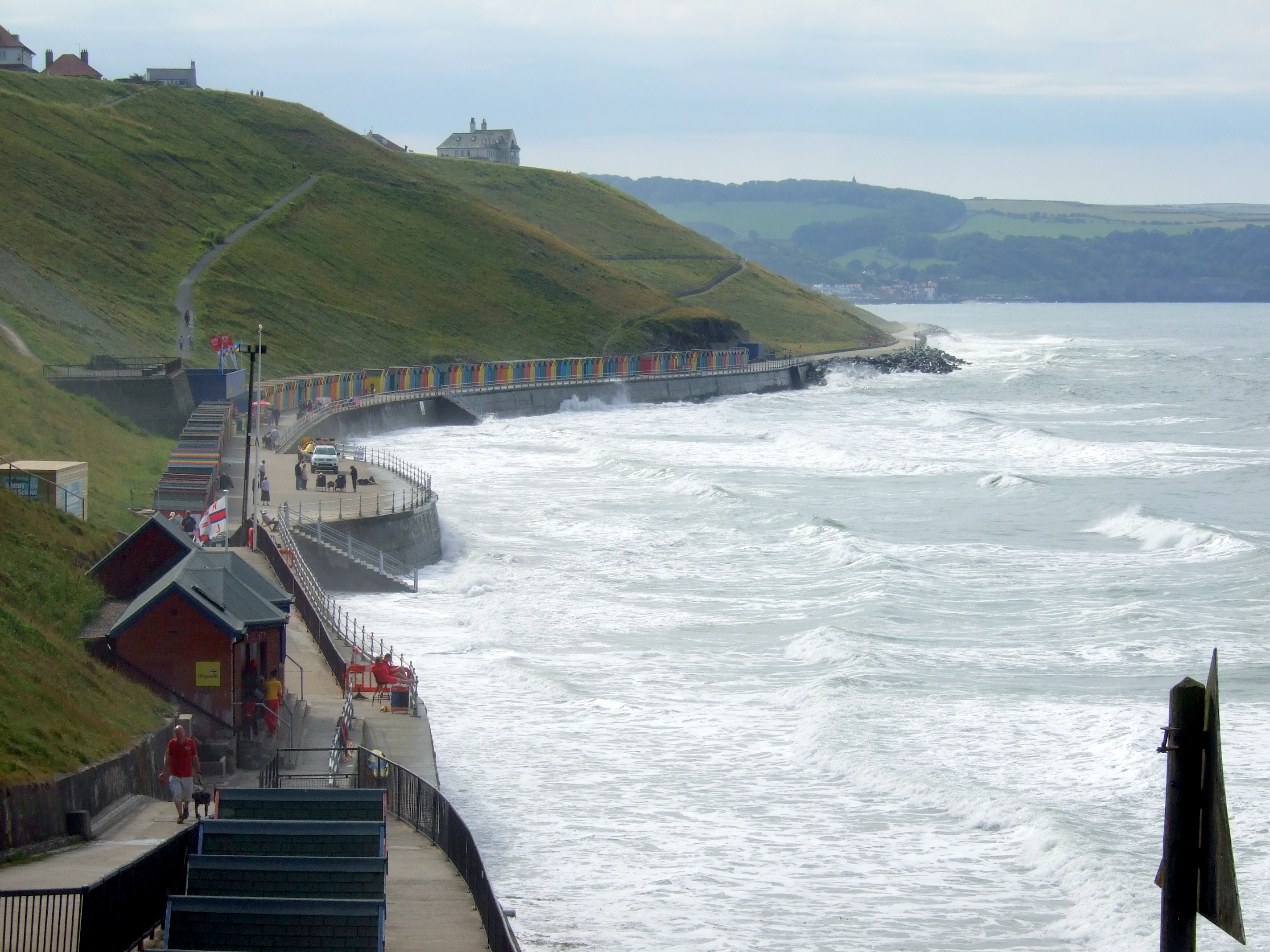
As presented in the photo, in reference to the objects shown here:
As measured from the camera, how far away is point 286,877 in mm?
10867

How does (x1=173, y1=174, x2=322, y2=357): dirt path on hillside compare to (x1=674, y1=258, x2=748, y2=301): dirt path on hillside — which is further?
(x1=674, y1=258, x2=748, y2=301): dirt path on hillside

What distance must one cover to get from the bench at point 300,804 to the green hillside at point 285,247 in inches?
1766

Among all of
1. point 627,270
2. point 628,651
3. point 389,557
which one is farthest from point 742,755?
point 627,270

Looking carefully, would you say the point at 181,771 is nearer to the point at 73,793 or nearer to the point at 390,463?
the point at 73,793

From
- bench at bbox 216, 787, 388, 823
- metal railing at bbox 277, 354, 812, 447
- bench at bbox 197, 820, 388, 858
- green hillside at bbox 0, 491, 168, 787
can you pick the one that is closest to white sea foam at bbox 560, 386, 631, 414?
metal railing at bbox 277, 354, 812, 447

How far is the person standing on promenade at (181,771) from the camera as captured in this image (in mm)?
13898

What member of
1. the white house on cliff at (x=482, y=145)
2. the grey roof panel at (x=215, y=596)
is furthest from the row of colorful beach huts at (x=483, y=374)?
the white house on cliff at (x=482, y=145)

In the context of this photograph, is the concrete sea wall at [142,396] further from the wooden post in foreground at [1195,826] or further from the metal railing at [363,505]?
the wooden post in foreground at [1195,826]

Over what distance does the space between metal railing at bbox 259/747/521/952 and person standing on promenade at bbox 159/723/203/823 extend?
0.78 metres

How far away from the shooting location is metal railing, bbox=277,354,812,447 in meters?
58.7

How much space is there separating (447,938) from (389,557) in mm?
23233

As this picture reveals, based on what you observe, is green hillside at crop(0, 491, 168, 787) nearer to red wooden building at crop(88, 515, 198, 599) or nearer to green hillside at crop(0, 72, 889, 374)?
red wooden building at crop(88, 515, 198, 599)

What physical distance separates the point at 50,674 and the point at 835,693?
39.3 ft

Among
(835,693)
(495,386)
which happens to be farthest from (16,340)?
(835,693)
